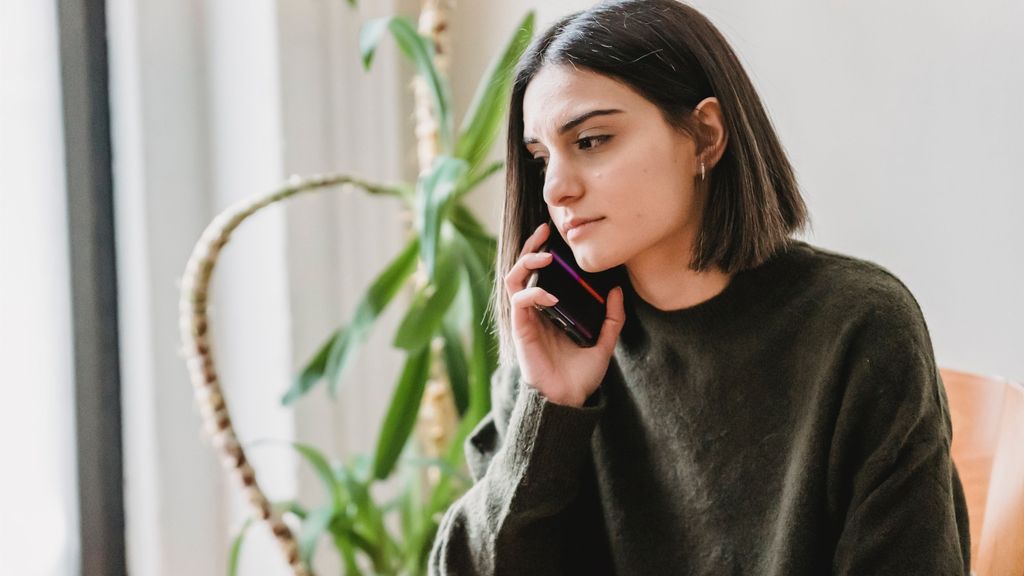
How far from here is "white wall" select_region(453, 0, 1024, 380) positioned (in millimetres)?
1078

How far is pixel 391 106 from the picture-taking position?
1475mm

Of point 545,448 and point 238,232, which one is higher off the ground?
point 238,232

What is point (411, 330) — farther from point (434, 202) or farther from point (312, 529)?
point (312, 529)

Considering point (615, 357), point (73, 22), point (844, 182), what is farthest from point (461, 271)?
point (73, 22)

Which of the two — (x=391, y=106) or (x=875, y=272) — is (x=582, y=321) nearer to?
(x=875, y=272)

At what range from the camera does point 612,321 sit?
2.87ft

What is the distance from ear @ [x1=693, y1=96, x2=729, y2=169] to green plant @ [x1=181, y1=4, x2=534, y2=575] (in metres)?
0.38

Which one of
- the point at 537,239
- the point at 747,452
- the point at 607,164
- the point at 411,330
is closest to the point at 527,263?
the point at 537,239

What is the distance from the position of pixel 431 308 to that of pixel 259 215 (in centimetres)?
33

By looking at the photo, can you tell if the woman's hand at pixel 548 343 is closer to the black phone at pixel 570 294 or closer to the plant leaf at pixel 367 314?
the black phone at pixel 570 294

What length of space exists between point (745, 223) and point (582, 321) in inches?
6.7

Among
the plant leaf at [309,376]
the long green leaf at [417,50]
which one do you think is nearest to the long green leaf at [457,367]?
the plant leaf at [309,376]

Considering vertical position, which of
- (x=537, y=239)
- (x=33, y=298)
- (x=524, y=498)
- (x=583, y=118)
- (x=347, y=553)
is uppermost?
(x=583, y=118)

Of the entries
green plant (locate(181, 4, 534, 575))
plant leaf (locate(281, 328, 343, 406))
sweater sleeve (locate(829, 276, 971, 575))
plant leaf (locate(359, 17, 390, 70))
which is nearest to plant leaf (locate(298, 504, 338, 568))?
green plant (locate(181, 4, 534, 575))
